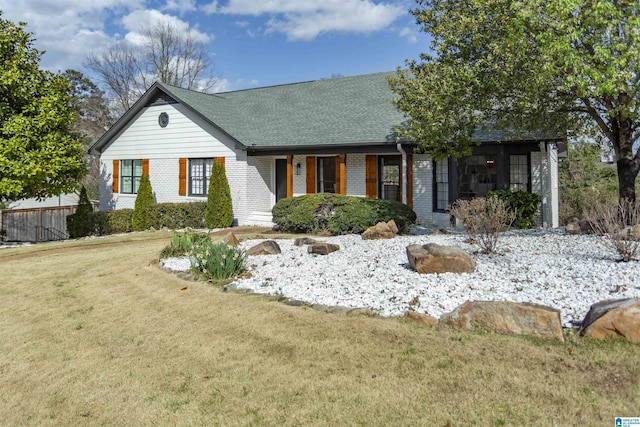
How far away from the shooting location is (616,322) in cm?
411

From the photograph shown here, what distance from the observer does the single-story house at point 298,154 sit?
46.9 ft

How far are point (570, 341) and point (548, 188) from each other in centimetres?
1058

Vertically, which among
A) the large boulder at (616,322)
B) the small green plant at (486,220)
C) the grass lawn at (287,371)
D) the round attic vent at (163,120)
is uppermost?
the round attic vent at (163,120)

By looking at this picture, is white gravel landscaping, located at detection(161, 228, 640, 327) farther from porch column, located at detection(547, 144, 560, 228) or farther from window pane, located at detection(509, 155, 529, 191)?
window pane, located at detection(509, 155, 529, 191)

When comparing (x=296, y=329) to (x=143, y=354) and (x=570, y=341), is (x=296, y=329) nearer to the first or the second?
(x=143, y=354)

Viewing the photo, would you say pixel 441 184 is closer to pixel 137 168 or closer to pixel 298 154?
pixel 298 154

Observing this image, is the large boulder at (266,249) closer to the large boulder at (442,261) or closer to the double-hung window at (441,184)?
the large boulder at (442,261)

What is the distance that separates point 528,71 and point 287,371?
24.4ft

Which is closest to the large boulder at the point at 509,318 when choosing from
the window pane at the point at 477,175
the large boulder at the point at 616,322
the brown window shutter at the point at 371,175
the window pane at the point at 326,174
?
the large boulder at the point at 616,322

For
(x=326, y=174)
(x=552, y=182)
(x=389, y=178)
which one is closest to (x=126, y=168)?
(x=326, y=174)

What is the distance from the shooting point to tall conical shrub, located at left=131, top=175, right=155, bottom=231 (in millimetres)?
17219

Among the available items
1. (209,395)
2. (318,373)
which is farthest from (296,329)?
(209,395)

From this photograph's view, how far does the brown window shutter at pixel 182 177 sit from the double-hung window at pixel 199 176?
0.81 ft

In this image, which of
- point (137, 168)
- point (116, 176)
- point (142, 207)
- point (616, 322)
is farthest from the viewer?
point (116, 176)
